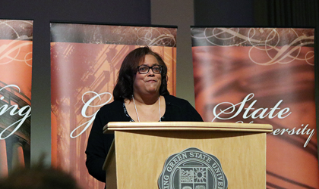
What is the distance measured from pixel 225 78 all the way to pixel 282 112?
578mm

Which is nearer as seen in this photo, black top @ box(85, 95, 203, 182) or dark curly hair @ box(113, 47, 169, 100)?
black top @ box(85, 95, 203, 182)

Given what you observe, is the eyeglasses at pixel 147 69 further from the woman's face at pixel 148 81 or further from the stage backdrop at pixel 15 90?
the stage backdrop at pixel 15 90

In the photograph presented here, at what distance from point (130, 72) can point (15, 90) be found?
4.72ft

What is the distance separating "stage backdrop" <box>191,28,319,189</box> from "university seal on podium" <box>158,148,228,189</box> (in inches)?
85.8

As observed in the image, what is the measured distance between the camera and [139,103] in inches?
86.4

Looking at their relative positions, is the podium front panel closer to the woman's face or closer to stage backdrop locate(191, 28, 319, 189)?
the woman's face

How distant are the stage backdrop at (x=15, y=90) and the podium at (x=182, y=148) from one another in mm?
2079

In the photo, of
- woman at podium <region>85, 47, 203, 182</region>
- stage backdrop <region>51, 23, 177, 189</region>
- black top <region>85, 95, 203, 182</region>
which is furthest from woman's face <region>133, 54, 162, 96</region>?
stage backdrop <region>51, 23, 177, 189</region>

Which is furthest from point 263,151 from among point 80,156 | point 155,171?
point 80,156

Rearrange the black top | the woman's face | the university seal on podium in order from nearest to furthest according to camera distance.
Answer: the university seal on podium < the black top < the woman's face

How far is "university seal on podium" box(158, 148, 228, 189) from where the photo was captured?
1.26 m

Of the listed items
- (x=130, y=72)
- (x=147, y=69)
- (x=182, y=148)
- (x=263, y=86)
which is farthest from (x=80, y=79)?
(x=182, y=148)

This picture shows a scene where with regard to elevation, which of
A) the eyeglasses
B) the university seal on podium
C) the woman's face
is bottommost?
the university seal on podium

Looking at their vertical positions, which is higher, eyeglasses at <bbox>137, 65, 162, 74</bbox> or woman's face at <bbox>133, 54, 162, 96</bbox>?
eyeglasses at <bbox>137, 65, 162, 74</bbox>
